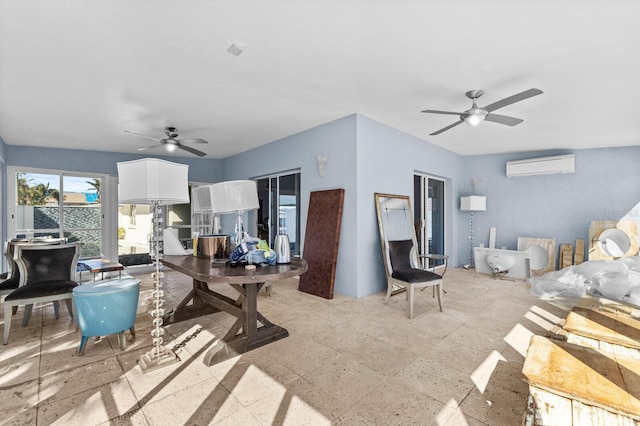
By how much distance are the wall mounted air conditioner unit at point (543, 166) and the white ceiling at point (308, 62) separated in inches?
43.1

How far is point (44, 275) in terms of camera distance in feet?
10.9

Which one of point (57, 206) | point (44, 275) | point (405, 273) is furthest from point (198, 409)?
point (57, 206)

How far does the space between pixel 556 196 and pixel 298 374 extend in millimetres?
6380

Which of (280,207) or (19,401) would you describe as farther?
(280,207)

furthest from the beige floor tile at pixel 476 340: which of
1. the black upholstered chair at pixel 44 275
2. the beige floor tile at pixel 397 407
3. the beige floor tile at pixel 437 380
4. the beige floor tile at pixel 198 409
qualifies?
Result: the black upholstered chair at pixel 44 275

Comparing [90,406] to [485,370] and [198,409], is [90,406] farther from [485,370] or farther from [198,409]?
[485,370]

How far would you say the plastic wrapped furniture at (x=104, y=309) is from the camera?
2.46 m

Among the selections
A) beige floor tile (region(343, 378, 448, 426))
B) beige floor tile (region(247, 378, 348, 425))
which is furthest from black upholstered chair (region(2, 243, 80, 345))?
beige floor tile (region(343, 378, 448, 426))

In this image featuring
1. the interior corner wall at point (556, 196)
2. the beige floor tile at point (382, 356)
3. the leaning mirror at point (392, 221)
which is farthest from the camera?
the interior corner wall at point (556, 196)

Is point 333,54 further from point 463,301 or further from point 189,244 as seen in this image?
point 189,244

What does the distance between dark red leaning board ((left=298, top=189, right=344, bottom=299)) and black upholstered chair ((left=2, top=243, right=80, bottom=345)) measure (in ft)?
9.49

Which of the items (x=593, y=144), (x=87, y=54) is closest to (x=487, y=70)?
(x=87, y=54)

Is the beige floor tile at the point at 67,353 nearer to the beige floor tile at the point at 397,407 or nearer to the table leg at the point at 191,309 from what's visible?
the table leg at the point at 191,309

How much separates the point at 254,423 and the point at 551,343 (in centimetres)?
191
